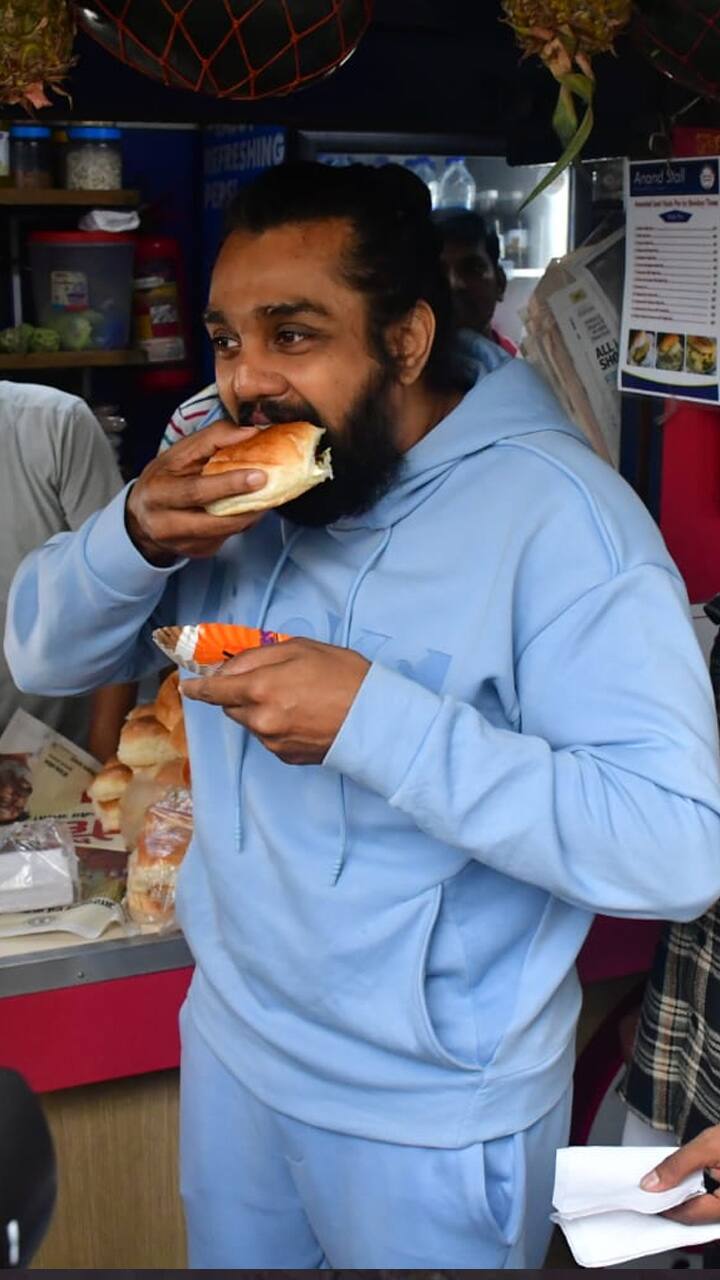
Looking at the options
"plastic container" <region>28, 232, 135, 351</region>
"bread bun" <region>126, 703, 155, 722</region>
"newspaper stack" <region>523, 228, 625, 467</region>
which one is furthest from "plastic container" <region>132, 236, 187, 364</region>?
"bread bun" <region>126, 703, 155, 722</region>

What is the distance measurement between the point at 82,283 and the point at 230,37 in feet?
13.9

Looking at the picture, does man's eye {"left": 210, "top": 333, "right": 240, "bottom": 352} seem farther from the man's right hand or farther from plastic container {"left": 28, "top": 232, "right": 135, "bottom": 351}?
plastic container {"left": 28, "top": 232, "right": 135, "bottom": 351}

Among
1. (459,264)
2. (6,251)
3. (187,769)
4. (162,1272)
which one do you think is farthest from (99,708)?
(6,251)

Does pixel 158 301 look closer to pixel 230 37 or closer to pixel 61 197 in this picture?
pixel 61 197

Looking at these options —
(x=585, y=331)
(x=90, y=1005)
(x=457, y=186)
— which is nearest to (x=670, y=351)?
(x=585, y=331)

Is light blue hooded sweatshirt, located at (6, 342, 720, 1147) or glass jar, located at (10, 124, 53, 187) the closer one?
light blue hooded sweatshirt, located at (6, 342, 720, 1147)

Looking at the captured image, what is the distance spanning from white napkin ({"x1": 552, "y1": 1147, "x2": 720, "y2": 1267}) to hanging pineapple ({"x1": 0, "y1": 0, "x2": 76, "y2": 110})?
55.4 inches

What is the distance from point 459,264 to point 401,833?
266 cm

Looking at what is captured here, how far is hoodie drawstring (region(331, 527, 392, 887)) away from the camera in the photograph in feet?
5.91

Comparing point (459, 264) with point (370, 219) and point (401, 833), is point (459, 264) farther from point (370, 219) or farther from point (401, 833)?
point (401, 833)

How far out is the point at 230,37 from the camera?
1.88 meters

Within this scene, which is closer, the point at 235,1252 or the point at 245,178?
the point at 235,1252

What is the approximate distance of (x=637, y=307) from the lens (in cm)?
273

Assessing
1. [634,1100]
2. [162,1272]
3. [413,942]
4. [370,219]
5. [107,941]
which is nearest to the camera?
[162,1272]
